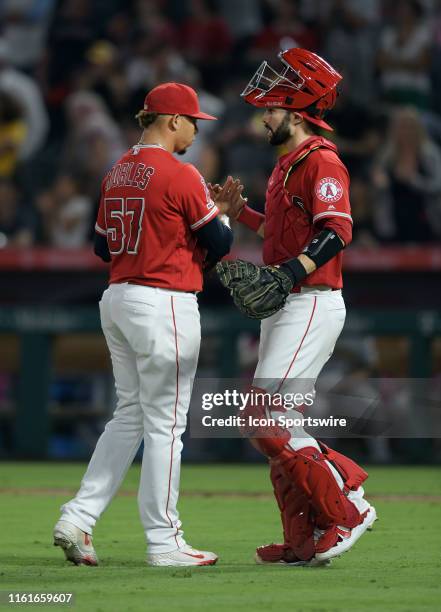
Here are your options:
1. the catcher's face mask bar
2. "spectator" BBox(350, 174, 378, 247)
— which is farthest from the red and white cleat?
"spectator" BBox(350, 174, 378, 247)

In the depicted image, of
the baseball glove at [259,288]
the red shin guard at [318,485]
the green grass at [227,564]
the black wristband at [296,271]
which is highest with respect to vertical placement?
the black wristband at [296,271]

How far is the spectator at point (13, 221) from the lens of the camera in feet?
42.3

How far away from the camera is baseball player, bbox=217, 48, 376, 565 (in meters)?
5.41

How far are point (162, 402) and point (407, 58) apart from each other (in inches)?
351

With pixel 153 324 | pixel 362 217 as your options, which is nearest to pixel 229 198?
pixel 153 324

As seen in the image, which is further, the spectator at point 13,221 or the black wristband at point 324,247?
the spectator at point 13,221

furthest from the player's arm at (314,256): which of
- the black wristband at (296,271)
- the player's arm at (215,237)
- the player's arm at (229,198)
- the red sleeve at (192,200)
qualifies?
the player's arm at (229,198)

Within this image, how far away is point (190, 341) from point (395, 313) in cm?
693

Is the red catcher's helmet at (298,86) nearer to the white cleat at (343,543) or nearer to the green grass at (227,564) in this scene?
the white cleat at (343,543)

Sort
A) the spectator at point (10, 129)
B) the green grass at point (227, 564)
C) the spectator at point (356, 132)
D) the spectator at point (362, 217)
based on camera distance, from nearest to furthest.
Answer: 1. the green grass at point (227, 564)
2. the spectator at point (362, 217)
3. the spectator at point (356, 132)
4. the spectator at point (10, 129)

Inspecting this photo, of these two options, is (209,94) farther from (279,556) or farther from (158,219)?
(279,556)

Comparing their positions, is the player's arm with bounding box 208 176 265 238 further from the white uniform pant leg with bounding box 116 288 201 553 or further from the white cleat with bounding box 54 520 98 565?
the white cleat with bounding box 54 520 98 565

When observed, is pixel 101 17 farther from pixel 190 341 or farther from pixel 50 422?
pixel 190 341

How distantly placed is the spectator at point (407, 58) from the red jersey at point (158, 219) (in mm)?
8270
